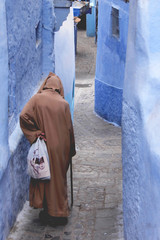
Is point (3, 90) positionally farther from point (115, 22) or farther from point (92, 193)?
point (115, 22)

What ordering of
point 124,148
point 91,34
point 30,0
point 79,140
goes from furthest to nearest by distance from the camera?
1. point 91,34
2. point 79,140
3. point 30,0
4. point 124,148

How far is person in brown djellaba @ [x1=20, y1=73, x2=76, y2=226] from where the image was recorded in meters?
5.38

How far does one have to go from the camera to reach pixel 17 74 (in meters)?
5.79

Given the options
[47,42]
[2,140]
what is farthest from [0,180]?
[47,42]

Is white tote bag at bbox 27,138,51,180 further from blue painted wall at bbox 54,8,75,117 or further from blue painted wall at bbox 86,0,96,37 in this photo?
blue painted wall at bbox 86,0,96,37

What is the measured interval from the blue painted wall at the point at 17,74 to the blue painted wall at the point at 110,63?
3.42 m

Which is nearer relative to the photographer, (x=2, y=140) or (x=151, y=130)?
(x=151, y=130)

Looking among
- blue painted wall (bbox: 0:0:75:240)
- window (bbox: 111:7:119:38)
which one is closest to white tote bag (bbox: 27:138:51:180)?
blue painted wall (bbox: 0:0:75:240)

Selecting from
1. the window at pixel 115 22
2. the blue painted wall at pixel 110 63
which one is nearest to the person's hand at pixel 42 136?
the blue painted wall at pixel 110 63

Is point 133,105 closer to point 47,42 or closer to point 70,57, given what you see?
point 47,42

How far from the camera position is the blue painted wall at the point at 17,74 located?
4781 mm

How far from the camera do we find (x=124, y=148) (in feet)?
16.5

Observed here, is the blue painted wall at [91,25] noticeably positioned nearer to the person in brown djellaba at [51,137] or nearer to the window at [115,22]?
the window at [115,22]

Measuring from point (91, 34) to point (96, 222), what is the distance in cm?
2360
